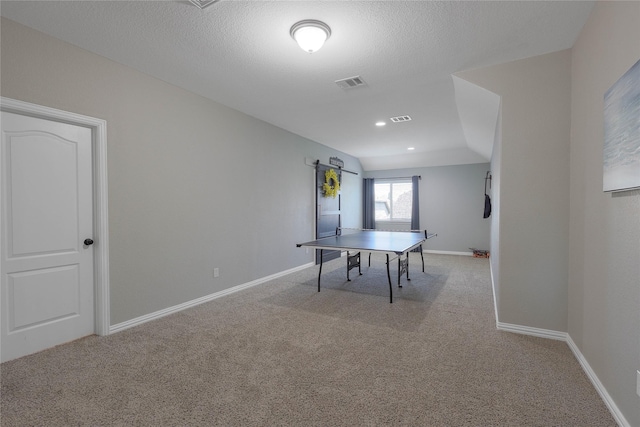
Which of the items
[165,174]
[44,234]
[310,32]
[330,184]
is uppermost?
[310,32]

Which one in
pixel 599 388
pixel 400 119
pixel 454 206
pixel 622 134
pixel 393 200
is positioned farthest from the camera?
pixel 393 200

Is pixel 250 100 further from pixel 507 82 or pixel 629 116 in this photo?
pixel 629 116

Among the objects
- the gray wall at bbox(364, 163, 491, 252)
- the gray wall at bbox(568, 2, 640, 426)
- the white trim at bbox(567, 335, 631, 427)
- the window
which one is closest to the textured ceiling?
the gray wall at bbox(568, 2, 640, 426)

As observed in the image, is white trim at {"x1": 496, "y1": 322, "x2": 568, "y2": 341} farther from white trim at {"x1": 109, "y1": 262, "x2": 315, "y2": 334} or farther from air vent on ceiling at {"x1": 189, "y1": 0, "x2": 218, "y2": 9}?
air vent on ceiling at {"x1": 189, "y1": 0, "x2": 218, "y2": 9}

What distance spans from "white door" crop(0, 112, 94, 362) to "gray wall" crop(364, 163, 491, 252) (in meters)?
7.24

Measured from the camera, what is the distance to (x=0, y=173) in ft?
7.29

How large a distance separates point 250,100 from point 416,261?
490 centimetres

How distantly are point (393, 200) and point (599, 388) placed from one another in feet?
22.8

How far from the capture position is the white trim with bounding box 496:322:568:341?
2.57m

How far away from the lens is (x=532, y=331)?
8.75ft

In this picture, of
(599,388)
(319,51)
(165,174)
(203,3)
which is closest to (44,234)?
(165,174)

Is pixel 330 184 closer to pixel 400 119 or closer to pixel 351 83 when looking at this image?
pixel 400 119

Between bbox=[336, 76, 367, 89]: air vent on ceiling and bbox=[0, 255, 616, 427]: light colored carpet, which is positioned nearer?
bbox=[0, 255, 616, 427]: light colored carpet

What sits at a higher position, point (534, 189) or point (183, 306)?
point (534, 189)
